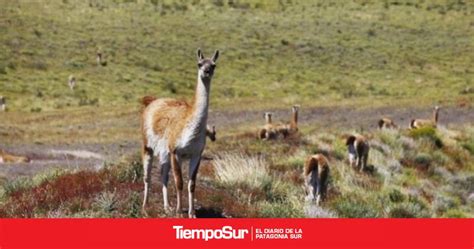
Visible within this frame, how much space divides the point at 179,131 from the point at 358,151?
1142 cm

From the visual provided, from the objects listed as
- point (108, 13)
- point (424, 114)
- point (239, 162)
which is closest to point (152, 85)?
point (424, 114)

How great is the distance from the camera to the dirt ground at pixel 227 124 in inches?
936

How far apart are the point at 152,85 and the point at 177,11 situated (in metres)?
22.6

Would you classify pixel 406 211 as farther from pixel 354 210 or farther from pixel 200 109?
pixel 200 109

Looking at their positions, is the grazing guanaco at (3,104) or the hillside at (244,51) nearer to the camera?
the grazing guanaco at (3,104)

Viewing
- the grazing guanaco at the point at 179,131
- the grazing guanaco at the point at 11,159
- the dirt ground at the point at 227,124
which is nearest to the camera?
the grazing guanaco at the point at 179,131

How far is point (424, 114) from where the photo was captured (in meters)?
38.1

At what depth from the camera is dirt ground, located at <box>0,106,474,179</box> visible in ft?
78.0

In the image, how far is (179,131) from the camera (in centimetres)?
1070

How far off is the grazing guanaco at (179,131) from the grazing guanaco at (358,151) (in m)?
10.5

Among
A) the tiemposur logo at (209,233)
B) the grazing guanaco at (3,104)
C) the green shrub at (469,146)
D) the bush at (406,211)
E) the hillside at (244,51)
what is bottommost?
the hillside at (244,51)

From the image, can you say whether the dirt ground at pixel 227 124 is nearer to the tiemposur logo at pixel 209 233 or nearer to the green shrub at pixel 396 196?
the green shrub at pixel 396 196

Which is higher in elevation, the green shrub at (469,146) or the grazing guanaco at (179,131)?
the grazing guanaco at (179,131)


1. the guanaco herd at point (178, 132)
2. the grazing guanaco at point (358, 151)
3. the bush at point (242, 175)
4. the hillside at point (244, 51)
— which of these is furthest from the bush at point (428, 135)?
the guanaco herd at point (178, 132)
